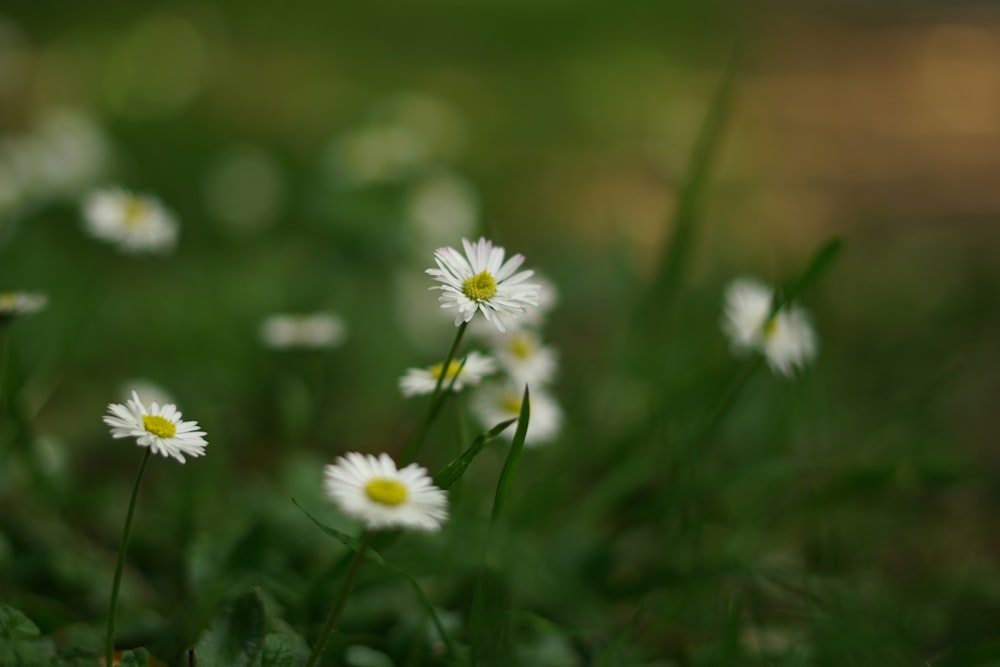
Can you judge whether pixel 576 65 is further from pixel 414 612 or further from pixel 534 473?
pixel 414 612

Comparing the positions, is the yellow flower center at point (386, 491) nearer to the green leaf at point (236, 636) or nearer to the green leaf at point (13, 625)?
the green leaf at point (236, 636)

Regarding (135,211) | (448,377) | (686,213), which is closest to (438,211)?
(686,213)

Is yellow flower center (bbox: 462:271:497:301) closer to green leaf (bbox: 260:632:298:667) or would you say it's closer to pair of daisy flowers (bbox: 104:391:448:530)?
pair of daisy flowers (bbox: 104:391:448:530)

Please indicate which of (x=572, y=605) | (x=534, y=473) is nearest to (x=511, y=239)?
(x=534, y=473)

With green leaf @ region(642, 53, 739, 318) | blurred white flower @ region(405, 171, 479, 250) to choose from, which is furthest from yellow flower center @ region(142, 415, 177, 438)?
blurred white flower @ region(405, 171, 479, 250)

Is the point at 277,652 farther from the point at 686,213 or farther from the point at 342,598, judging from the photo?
the point at 686,213

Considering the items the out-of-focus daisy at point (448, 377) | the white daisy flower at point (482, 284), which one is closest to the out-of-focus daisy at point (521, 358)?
the out-of-focus daisy at point (448, 377)
